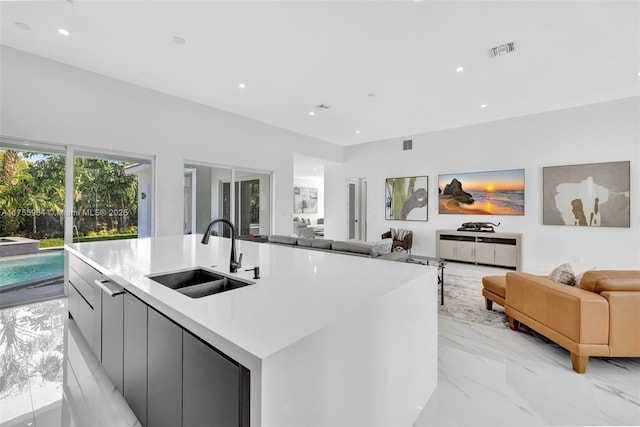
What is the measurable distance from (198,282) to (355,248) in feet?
6.98

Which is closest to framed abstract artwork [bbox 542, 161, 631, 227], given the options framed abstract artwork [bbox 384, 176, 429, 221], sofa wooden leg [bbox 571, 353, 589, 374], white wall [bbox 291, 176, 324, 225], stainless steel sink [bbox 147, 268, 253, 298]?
framed abstract artwork [bbox 384, 176, 429, 221]

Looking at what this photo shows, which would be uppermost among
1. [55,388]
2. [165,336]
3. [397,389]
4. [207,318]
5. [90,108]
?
[90,108]

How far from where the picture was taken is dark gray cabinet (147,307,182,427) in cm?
106

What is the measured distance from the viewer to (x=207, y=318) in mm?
940

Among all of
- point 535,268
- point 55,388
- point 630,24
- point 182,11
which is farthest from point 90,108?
point 535,268

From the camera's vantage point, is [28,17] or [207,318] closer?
[207,318]

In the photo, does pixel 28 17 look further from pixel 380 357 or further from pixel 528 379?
pixel 528 379

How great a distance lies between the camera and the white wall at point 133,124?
3594 mm

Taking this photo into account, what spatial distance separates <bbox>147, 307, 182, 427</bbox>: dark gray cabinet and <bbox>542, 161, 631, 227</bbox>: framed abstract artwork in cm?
671

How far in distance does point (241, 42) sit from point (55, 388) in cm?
354

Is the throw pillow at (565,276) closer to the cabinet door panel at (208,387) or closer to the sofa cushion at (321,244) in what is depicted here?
the sofa cushion at (321,244)

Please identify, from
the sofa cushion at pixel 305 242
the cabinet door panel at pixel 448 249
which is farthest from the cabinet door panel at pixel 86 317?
the cabinet door panel at pixel 448 249

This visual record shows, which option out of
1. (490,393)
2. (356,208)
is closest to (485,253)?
(356,208)

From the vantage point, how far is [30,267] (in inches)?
150
